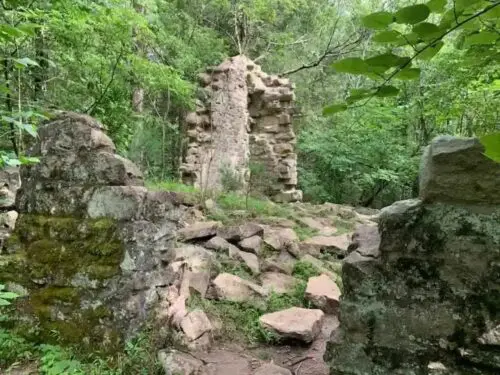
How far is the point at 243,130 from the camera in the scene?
1142cm

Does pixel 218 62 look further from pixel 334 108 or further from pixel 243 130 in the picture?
pixel 334 108

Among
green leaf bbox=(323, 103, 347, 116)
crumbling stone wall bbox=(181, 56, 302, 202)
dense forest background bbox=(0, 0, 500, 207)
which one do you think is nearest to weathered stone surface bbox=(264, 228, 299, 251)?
dense forest background bbox=(0, 0, 500, 207)

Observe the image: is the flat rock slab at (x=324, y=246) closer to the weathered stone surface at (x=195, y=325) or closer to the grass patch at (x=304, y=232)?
the grass patch at (x=304, y=232)

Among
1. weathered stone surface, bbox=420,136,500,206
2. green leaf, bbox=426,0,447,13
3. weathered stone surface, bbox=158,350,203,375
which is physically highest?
green leaf, bbox=426,0,447,13

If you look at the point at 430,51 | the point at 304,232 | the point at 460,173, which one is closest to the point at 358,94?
the point at 430,51

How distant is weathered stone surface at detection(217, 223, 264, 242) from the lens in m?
5.84

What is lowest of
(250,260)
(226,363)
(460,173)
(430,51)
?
(226,363)

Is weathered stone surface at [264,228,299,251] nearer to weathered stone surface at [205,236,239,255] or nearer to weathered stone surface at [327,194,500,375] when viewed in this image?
weathered stone surface at [205,236,239,255]

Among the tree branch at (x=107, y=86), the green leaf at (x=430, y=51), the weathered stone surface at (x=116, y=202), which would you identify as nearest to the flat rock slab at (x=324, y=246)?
the weathered stone surface at (x=116, y=202)

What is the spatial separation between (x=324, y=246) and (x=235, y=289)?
2435 mm

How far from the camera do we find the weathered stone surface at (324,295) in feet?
14.8

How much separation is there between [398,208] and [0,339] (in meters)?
3.09

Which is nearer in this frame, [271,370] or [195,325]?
[271,370]

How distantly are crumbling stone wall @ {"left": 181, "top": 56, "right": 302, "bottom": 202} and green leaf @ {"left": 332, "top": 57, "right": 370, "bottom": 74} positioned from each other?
351 inches
